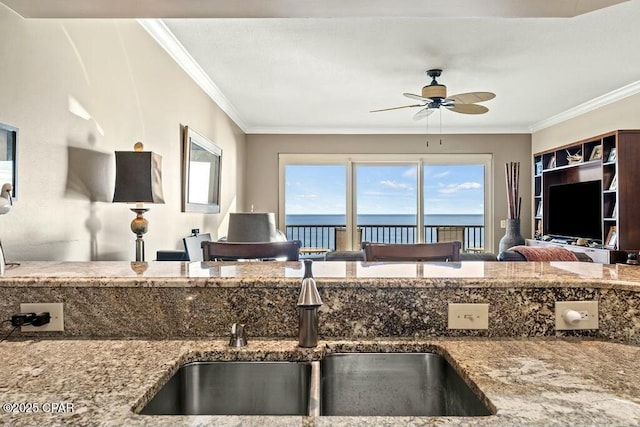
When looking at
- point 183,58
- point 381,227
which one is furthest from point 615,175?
point 183,58

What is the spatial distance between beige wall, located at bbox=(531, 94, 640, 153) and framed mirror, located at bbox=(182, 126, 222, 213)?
4.57 m

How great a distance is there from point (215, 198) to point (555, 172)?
4.83 meters

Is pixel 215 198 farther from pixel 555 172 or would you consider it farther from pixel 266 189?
pixel 555 172

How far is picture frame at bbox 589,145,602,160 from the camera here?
16.6ft

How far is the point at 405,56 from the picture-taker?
149 inches

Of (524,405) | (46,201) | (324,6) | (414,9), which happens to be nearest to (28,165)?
(46,201)

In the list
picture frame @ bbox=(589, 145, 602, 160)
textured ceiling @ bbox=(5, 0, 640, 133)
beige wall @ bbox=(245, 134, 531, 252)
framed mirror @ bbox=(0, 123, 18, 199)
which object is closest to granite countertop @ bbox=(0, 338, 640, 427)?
framed mirror @ bbox=(0, 123, 18, 199)

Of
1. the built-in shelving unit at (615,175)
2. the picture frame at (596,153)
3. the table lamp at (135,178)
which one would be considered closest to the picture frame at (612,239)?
the built-in shelving unit at (615,175)

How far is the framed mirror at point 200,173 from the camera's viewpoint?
3.80 metres

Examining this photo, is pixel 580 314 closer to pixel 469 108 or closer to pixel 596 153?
pixel 469 108

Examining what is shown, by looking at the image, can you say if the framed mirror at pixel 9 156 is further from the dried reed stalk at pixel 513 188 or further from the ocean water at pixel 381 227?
the dried reed stalk at pixel 513 188

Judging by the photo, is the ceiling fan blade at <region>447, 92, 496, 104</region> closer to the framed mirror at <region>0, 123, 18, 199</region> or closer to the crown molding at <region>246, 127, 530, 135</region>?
the crown molding at <region>246, 127, 530, 135</region>

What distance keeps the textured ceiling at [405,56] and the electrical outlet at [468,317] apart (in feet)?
4.54

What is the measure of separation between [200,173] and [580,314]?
3.66m
